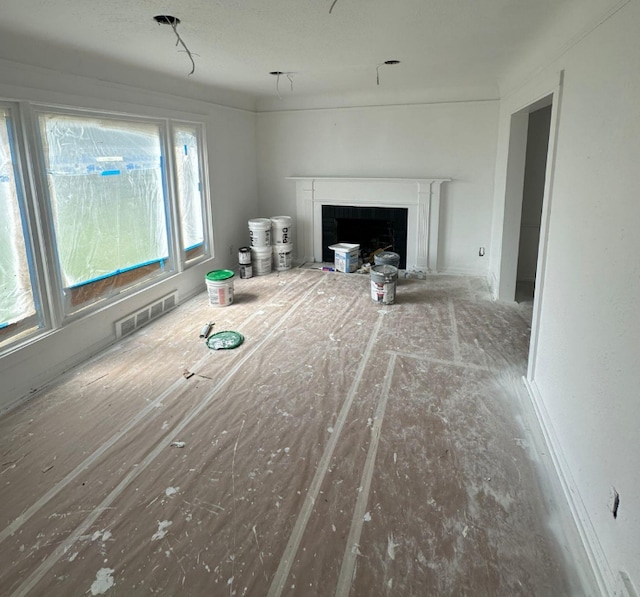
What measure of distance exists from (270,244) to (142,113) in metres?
2.40

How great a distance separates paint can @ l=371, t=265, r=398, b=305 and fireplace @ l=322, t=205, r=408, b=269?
135cm

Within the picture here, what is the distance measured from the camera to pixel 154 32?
275 cm

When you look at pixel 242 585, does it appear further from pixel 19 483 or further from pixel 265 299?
pixel 265 299

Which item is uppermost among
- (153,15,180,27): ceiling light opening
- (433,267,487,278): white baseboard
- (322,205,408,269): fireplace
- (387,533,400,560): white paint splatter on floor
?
(153,15,180,27): ceiling light opening

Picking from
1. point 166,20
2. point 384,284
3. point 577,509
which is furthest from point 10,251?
point 577,509

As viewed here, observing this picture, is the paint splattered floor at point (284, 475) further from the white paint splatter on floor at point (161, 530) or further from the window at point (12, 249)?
the window at point (12, 249)

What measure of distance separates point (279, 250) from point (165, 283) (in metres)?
1.83

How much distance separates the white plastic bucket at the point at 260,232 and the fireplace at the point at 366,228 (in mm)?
907

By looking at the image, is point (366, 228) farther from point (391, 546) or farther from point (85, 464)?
point (391, 546)

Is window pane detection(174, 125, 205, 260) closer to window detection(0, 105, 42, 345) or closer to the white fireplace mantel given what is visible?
the white fireplace mantel

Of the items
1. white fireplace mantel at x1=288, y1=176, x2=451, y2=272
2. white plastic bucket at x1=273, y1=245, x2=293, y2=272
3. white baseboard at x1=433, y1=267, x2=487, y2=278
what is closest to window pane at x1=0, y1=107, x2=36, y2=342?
white plastic bucket at x1=273, y1=245, x2=293, y2=272

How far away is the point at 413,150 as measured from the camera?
5.66 metres

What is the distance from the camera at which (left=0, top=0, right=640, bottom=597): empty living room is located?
1.77 metres

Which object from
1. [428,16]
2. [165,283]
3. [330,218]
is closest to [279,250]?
[330,218]
